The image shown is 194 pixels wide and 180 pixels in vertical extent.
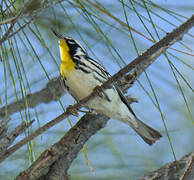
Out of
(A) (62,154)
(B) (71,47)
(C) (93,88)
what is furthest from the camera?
(B) (71,47)

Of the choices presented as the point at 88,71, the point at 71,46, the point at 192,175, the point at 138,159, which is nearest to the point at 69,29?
the point at 71,46

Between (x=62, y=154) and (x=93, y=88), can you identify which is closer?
(x=62, y=154)

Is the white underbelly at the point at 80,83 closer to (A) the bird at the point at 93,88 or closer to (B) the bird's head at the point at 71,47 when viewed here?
(A) the bird at the point at 93,88

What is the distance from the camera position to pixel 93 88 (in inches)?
46.6

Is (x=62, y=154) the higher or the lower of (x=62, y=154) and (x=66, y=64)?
the lower

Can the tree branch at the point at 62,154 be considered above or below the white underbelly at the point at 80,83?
below

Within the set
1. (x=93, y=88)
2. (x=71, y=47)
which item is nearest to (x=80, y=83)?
(x=93, y=88)

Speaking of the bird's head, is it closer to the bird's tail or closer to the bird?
the bird

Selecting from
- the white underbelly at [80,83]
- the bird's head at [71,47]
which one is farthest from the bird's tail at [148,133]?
the bird's head at [71,47]

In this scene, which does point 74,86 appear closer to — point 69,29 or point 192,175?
point 69,29

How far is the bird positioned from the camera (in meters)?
1.18

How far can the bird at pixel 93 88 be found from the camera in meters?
1.18

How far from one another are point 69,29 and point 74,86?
0.46 metres

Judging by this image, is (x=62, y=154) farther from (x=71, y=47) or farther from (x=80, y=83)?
(x=71, y=47)
